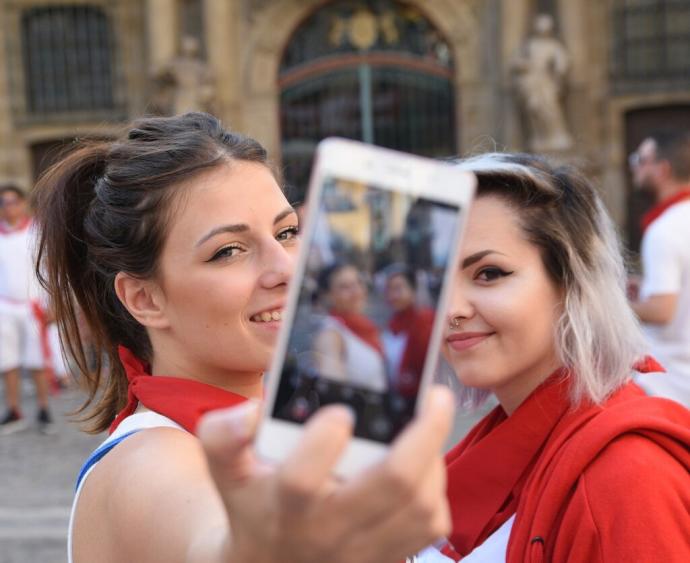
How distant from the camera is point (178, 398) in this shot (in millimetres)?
1559

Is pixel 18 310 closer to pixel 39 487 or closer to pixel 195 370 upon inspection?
pixel 39 487

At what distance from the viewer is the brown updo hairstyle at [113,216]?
1.66 metres

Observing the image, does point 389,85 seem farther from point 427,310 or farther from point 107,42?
point 427,310

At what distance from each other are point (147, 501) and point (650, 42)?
14312 millimetres

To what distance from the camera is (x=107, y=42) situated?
1555 centimetres

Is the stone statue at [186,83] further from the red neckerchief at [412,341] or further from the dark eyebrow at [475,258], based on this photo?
the red neckerchief at [412,341]

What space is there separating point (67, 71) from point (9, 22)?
3.85 ft

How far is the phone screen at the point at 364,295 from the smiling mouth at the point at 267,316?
67cm

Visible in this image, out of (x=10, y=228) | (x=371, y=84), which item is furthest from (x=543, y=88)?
(x=10, y=228)

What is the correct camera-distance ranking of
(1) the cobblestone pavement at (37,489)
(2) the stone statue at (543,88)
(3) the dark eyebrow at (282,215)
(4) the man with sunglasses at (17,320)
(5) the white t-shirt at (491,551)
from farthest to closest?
(2) the stone statue at (543,88) → (4) the man with sunglasses at (17,320) → (1) the cobblestone pavement at (37,489) → (5) the white t-shirt at (491,551) → (3) the dark eyebrow at (282,215)

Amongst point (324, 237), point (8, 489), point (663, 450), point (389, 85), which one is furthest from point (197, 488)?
point (389, 85)

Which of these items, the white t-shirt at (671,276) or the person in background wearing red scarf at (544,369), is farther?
the white t-shirt at (671,276)

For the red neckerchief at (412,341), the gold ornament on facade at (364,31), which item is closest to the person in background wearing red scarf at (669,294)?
the red neckerchief at (412,341)

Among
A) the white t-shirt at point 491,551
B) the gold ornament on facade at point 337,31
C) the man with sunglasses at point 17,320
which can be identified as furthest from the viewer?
the gold ornament on facade at point 337,31
